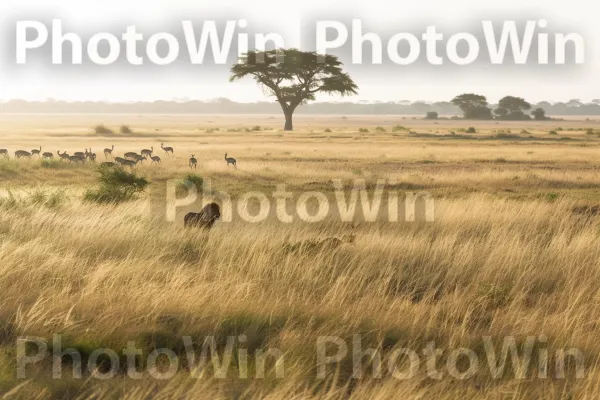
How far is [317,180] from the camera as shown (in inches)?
854

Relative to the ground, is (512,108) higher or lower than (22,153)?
higher

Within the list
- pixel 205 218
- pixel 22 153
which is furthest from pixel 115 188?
pixel 22 153

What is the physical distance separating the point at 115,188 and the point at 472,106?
12719 cm

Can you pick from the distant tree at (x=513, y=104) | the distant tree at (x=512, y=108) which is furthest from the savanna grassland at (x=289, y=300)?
the distant tree at (x=513, y=104)

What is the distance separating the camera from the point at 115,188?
15547 mm

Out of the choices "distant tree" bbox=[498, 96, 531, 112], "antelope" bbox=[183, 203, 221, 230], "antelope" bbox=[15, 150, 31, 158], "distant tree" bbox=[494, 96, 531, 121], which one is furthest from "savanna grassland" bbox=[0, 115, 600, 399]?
"distant tree" bbox=[498, 96, 531, 112]

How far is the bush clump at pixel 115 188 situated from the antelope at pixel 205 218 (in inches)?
178

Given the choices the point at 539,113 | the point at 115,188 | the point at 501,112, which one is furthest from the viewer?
the point at 501,112

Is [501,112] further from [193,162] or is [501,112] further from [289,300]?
[289,300]

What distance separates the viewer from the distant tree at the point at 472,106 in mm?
131875

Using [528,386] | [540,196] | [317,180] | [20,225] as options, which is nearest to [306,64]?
[317,180]

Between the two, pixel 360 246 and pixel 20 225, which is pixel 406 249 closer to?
pixel 360 246

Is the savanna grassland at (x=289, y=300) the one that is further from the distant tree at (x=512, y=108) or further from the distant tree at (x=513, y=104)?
the distant tree at (x=513, y=104)

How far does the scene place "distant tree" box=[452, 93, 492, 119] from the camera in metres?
132
